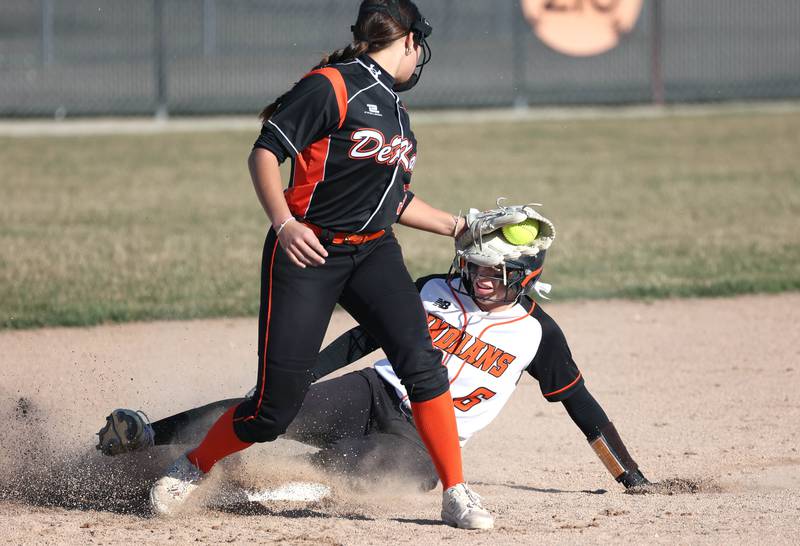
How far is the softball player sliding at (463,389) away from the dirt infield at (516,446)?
5.4 inches

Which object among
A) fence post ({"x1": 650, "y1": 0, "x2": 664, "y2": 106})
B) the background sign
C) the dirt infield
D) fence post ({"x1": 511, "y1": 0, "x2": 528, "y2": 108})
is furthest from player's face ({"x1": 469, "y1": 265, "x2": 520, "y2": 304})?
the background sign

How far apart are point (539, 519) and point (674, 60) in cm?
2196

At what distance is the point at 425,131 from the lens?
1875cm

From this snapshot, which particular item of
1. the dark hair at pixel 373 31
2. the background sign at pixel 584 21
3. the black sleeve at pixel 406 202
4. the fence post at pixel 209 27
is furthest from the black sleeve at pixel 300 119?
the background sign at pixel 584 21

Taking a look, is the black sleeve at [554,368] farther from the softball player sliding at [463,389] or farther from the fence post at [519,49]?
the fence post at [519,49]

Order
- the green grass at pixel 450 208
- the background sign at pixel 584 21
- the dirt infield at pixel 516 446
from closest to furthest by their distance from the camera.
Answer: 1. the dirt infield at pixel 516 446
2. the green grass at pixel 450 208
3. the background sign at pixel 584 21

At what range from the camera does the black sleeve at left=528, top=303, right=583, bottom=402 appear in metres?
4.44

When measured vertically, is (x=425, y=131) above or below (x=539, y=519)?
below

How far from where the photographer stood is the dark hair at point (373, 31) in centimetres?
389

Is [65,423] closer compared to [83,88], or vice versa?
[65,423]

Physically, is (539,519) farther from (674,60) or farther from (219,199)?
(674,60)

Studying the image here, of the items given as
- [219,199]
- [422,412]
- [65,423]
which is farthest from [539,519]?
[219,199]

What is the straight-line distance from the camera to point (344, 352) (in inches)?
177

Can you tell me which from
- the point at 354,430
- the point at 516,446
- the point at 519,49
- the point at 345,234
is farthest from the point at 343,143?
the point at 519,49
